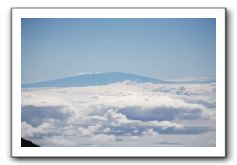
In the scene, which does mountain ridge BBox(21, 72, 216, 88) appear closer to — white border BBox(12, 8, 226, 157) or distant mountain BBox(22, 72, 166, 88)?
distant mountain BBox(22, 72, 166, 88)

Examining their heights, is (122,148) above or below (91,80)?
below

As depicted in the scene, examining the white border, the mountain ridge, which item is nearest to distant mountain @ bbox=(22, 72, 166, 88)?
the mountain ridge

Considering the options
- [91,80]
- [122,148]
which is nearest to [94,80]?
[91,80]

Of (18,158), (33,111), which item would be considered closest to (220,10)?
(33,111)

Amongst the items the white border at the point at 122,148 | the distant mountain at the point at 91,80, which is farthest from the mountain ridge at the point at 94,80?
the white border at the point at 122,148

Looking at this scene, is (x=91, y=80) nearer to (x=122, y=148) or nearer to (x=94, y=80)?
(x=94, y=80)

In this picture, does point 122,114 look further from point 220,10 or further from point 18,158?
point 220,10
